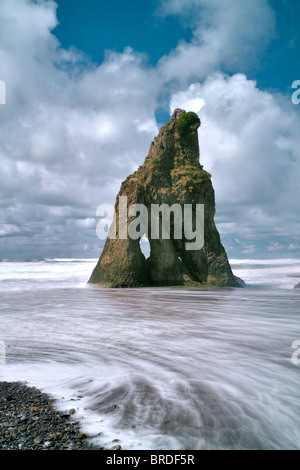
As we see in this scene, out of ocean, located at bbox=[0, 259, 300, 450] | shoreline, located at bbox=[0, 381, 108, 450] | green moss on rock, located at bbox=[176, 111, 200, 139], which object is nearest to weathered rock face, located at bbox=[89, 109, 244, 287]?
green moss on rock, located at bbox=[176, 111, 200, 139]

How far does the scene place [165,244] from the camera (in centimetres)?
1373

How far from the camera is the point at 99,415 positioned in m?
2.23

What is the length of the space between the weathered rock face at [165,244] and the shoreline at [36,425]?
34.8 ft

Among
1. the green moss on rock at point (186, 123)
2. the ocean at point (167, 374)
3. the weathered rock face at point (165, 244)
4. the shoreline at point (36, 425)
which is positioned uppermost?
the green moss on rock at point (186, 123)

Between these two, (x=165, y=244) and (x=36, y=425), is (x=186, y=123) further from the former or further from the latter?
(x=36, y=425)

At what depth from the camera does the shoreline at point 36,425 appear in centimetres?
182

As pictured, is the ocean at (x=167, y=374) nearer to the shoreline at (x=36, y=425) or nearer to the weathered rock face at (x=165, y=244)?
the shoreline at (x=36, y=425)

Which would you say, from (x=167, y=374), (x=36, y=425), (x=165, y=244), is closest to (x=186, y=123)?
(x=165, y=244)

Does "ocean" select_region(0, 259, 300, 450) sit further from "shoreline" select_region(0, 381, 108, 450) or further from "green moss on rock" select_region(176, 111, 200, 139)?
"green moss on rock" select_region(176, 111, 200, 139)

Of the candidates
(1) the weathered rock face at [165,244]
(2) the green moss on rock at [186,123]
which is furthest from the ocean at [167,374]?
(2) the green moss on rock at [186,123]

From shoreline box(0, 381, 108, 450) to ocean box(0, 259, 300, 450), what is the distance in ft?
0.29

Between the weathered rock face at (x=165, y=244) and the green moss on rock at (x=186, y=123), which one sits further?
the green moss on rock at (x=186, y=123)

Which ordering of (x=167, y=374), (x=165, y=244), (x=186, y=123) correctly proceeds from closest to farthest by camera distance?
(x=167, y=374), (x=165, y=244), (x=186, y=123)

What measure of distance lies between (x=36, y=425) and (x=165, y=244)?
11.8m
